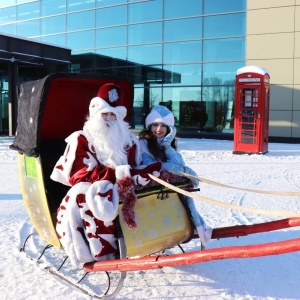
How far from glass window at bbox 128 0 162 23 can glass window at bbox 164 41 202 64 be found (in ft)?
5.18

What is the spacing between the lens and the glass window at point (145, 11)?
1848cm

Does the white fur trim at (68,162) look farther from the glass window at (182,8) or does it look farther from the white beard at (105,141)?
the glass window at (182,8)

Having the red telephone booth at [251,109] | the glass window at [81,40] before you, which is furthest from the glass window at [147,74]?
the red telephone booth at [251,109]

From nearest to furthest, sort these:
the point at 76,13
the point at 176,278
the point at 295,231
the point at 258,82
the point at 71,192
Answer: the point at 71,192, the point at 176,278, the point at 295,231, the point at 258,82, the point at 76,13

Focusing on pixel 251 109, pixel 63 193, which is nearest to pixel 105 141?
pixel 63 193

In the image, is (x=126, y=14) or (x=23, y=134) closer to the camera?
(x=23, y=134)

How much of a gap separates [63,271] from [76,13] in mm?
19376

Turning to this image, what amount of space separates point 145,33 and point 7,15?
9.23 m

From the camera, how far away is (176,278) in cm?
329

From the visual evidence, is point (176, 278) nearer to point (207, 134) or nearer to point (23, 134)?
point (23, 134)

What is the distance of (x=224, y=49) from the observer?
56.5 ft

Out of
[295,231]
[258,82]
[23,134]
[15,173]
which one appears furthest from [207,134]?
[23,134]

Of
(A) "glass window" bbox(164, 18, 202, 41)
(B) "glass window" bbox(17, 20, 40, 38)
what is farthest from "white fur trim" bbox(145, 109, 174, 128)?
(B) "glass window" bbox(17, 20, 40, 38)

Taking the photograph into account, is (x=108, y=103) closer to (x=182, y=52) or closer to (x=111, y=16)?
(x=182, y=52)
